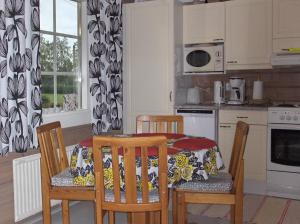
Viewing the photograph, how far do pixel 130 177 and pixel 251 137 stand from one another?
7.16 feet

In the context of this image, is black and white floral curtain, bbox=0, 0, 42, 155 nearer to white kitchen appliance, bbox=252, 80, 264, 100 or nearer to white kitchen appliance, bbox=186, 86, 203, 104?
white kitchen appliance, bbox=186, 86, 203, 104

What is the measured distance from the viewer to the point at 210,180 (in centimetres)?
238

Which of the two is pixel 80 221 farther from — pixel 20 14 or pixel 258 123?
pixel 258 123

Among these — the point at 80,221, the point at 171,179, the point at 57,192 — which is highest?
the point at 171,179

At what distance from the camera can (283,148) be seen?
364cm

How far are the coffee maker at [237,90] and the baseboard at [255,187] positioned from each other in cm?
87

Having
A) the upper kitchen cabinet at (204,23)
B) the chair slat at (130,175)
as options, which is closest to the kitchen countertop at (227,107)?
the upper kitchen cabinet at (204,23)

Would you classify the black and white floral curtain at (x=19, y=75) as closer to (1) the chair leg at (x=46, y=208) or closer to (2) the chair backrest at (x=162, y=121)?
(1) the chair leg at (x=46, y=208)

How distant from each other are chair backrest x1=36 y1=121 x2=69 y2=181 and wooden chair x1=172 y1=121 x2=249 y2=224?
2.64ft

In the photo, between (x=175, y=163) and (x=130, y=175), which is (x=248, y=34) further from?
(x=130, y=175)

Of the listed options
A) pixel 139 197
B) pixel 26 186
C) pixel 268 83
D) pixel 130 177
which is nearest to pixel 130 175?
pixel 130 177

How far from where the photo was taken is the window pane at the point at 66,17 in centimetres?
349

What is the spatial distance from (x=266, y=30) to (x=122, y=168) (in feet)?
8.39

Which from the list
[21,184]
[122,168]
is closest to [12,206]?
[21,184]
